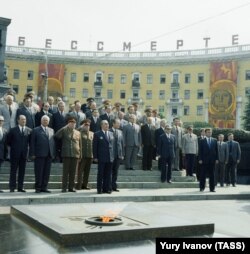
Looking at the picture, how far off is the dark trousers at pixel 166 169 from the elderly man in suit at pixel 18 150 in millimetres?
4512

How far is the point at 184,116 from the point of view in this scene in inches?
2557

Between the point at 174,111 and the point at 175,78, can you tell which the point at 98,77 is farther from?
the point at 174,111

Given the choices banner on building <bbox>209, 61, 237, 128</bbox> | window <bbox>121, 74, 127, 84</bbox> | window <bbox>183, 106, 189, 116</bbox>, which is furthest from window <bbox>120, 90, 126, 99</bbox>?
banner on building <bbox>209, 61, 237, 128</bbox>

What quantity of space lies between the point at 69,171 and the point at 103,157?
949 mm

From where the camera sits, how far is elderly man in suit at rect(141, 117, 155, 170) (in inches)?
518

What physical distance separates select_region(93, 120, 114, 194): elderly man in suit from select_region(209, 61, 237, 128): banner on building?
4985 cm

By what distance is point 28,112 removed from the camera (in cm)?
1138

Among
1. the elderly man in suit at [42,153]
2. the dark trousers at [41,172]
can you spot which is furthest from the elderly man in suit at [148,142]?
the dark trousers at [41,172]

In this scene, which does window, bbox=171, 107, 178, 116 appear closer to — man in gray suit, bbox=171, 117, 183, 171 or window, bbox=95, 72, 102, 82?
window, bbox=95, 72, 102, 82

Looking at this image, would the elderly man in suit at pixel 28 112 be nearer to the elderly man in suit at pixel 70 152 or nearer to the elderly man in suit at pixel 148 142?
the elderly man in suit at pixel 70 152

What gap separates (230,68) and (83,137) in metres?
52.3

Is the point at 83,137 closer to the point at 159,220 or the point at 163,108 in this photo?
the point at 159,220

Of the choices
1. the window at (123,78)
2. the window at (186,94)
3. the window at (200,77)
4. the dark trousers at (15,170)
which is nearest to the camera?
the dark trousers at (15,170)

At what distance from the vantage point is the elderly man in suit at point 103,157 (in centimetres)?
1023
